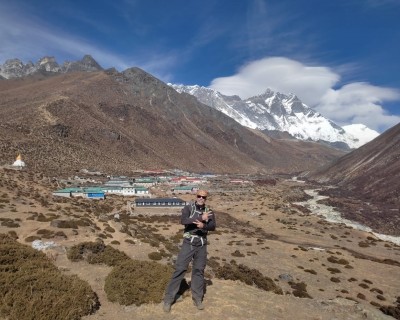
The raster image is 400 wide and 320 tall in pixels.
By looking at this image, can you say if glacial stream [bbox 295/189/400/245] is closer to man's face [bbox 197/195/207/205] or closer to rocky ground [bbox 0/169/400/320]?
rocky ground [bbox 0/169/400/320]

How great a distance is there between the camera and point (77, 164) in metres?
131

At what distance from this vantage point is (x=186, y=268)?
11.5 meters

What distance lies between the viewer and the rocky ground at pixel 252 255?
13006 millimetres

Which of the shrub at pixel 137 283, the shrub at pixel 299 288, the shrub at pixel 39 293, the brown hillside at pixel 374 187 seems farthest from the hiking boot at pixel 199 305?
the brown hillside at pixel 374 187

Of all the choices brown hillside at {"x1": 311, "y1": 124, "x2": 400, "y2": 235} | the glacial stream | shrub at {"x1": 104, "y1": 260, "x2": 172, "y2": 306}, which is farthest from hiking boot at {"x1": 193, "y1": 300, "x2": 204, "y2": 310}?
brown hillside at {"x1": 311, "y1": 124, "x2": 400, "y2": 235}

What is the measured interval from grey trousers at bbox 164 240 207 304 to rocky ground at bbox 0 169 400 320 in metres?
0.52

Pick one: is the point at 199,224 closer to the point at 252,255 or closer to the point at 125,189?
the point at 252,255

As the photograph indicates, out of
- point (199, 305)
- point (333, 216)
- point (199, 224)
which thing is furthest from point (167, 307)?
point (333, 216)

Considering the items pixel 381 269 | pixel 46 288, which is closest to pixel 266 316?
pixel 46 288

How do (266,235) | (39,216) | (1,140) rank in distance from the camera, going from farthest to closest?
(1,140) < (266,235) < (39,216)

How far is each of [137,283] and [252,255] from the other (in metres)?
29.1

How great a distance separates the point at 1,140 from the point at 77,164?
2566cm

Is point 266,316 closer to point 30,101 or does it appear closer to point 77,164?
point 77,164

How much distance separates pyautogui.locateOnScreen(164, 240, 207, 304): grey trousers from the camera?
37.4ft
